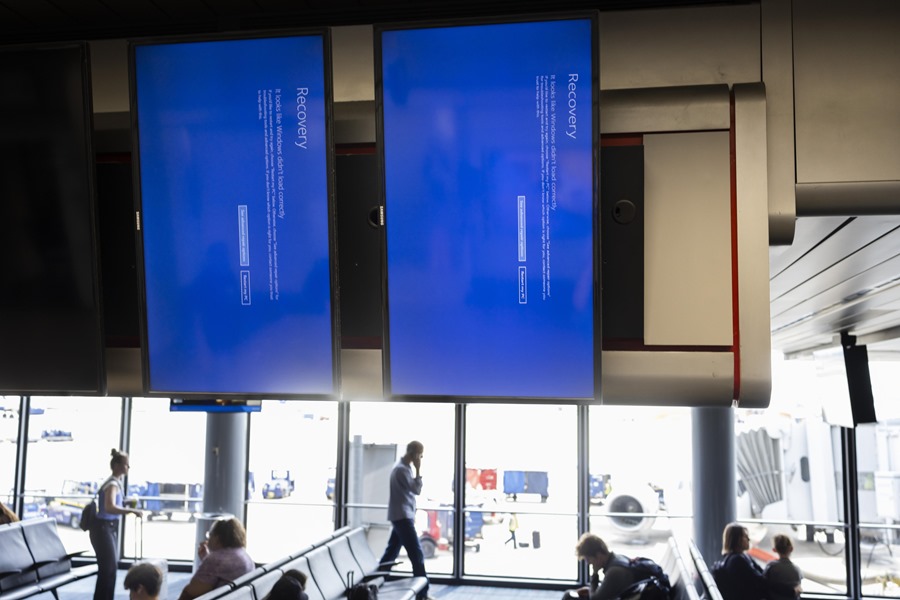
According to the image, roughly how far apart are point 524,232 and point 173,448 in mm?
9502

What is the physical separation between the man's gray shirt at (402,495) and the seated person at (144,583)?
11.1 ft

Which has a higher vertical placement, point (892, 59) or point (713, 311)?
point (892, 59)

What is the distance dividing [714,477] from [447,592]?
3.30m

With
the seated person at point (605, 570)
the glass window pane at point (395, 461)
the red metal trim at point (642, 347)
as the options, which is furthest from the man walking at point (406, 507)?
the red metal trim at point (642, 347)

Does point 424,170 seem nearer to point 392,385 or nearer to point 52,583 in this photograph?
point 392,385

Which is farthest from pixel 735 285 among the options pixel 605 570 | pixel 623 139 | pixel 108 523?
pixel 108 523

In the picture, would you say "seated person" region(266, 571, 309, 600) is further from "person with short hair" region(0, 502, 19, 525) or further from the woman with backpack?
"person with short hair" region(0, 502, 19, 525)

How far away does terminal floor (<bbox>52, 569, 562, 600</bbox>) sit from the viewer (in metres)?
9.13

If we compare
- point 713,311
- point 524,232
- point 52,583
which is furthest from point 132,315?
point 52,583

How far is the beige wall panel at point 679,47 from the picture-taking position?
8.55 ft

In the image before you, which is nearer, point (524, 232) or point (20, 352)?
point (524, 232)

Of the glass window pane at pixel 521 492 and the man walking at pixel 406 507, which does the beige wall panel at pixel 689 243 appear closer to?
the man walking at pixel 406 507

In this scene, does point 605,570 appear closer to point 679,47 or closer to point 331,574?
point 331,574

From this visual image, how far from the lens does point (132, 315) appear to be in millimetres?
2867
